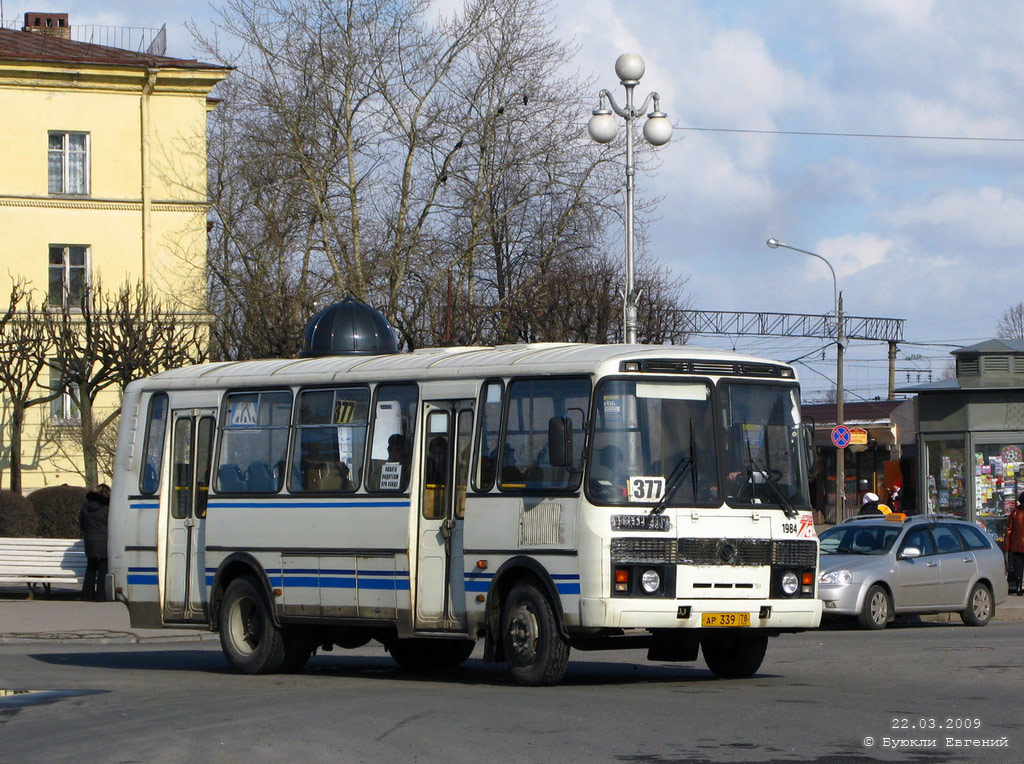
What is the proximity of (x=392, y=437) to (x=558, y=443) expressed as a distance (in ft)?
7.64

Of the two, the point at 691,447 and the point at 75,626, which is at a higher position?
the point at 691,447

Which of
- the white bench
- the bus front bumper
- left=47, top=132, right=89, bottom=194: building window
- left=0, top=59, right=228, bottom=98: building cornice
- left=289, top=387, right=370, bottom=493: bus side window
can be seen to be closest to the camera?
the bus front bumper

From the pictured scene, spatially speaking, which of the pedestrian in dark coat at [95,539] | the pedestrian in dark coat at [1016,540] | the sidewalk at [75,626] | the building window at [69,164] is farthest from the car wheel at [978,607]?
the building window at [69,164]

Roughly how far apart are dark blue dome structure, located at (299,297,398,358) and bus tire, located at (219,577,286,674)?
9.34 m

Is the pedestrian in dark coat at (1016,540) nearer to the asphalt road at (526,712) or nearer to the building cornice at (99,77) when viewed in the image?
the asphalt road at (526,712)

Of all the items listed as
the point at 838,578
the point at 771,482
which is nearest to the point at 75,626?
the point at 838,578

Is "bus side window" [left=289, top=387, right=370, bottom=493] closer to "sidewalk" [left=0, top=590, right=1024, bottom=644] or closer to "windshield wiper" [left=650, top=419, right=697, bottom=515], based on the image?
"windshield wiper" [left=650, top=419, right=697, bottom=515]

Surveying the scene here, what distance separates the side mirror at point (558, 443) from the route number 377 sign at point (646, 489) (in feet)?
1.73

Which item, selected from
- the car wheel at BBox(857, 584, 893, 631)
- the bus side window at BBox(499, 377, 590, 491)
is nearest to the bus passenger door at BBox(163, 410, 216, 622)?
the bus side window at BBox(499, 377, 590, 491)

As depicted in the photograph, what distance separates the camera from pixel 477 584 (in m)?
12.9

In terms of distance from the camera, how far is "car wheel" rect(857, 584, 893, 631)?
20.4 m

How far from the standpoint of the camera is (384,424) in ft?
46.1

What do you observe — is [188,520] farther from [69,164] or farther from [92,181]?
[69,164]

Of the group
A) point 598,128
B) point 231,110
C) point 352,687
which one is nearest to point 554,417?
point 352,687
